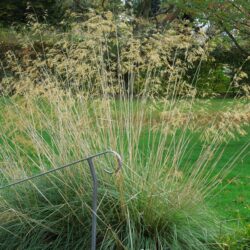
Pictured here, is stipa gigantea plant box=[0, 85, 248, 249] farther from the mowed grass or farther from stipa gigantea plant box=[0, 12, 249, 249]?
the mowed grass

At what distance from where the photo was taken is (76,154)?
3.94 m

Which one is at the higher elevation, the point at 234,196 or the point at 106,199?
the point at 106,199

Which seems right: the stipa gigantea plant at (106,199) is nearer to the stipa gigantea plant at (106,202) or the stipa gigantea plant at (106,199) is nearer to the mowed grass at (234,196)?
the stipa gigantea plant at (106,202)

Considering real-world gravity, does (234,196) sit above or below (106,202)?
below

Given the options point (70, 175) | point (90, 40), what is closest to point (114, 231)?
point (70, 175)

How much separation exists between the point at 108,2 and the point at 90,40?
652 inches

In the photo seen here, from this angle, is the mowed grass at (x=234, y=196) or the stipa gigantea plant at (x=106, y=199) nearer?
the stipa gigantea plant at (x=106, y=199)

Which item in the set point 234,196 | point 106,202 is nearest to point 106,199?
point 106,202

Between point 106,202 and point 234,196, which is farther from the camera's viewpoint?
point 234,196

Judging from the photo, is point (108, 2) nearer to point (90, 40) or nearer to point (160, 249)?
point (90, 40)

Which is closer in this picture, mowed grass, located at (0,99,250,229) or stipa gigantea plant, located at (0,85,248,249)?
stipa gigantea plant, located at (0,85,248,249)

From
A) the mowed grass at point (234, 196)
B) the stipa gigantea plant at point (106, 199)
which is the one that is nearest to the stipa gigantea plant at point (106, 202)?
the stipa gigantea plant at point (106, 199)

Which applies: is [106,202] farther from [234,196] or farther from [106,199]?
[234,196]

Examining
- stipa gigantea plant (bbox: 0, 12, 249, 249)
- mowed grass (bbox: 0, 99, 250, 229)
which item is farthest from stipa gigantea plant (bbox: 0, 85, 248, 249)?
mowed grass (bbox: 0, 99, 250, 229)
